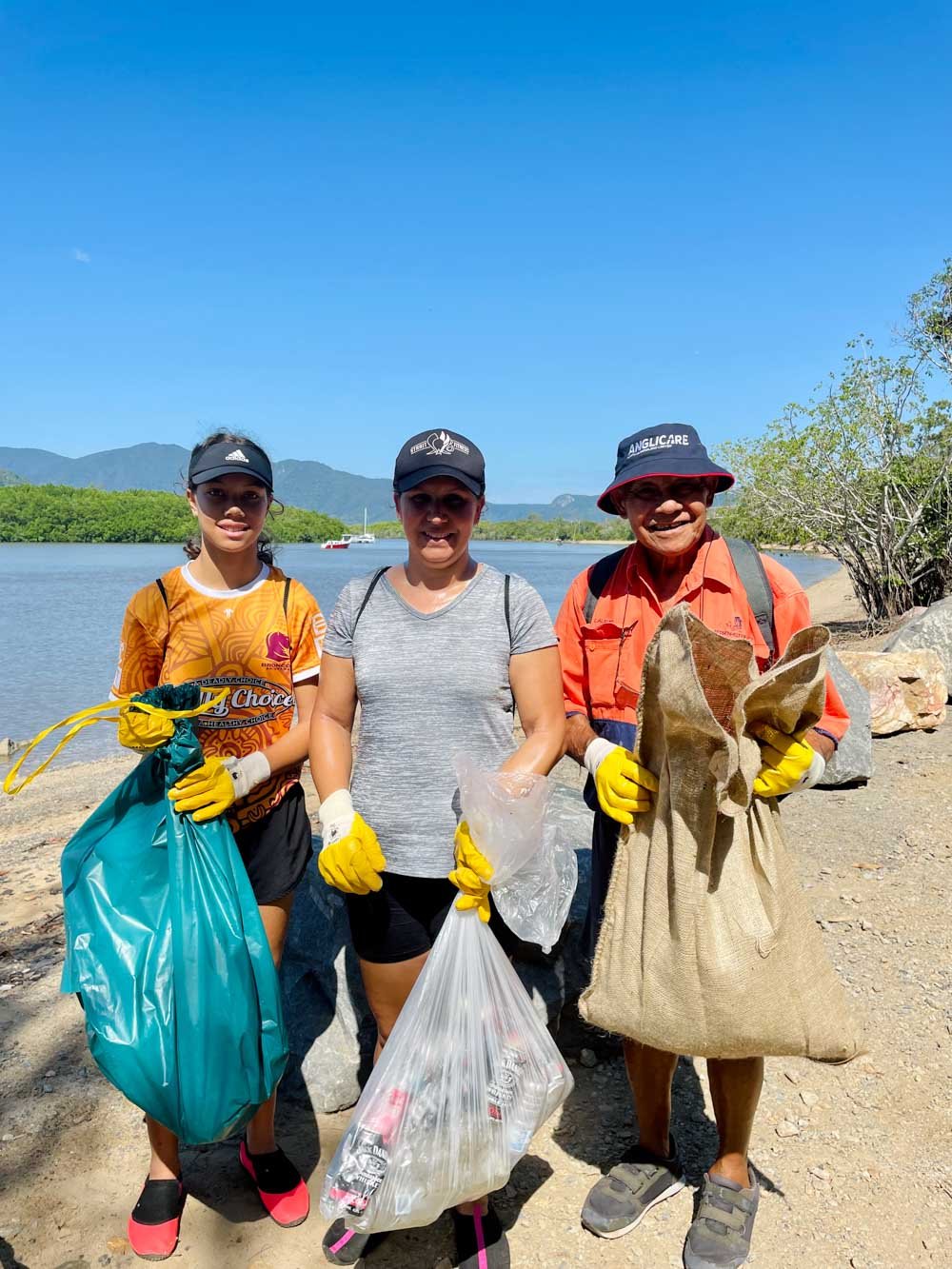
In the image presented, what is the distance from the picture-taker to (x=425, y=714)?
2.08m

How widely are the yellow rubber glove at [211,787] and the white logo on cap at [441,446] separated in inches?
35.9

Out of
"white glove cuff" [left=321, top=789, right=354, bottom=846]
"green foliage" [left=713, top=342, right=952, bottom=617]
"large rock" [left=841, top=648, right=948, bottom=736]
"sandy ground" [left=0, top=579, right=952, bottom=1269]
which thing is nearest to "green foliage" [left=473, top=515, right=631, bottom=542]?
"green foliage" [left=713, top=342, right=952, bottom=617]

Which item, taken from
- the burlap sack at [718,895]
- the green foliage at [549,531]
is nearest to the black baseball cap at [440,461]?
the burlap sack at [718,895]

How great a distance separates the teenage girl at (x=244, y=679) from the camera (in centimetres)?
222

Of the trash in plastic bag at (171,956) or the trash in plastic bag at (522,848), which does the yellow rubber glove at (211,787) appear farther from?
the trash in plastic bag at (522,848)

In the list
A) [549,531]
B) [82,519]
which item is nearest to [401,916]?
[82,519]

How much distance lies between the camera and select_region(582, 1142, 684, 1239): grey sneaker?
2203 millimetres

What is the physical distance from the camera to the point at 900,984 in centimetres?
332

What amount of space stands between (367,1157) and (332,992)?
3.69ft

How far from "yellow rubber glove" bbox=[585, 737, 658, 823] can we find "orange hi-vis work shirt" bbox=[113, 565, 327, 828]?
853 mm

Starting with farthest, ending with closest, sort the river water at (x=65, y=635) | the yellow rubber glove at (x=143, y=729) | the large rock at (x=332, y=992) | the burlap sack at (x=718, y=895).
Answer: the river water at (x=65, y=635) < the large rock at (x=332, y=992) < the yellow rubber glove at (x=143, y=729) < the burlap sack at (x=718, y=895)

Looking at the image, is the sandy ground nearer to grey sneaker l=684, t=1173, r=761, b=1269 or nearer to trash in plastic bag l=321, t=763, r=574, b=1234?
grey sneaker l=684, t=1173, r=761, b=1269

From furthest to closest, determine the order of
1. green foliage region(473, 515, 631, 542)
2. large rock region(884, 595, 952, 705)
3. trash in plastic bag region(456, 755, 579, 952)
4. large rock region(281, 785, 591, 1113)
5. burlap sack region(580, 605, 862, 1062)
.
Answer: green foliage region(473, 515, 631, 542) → large rock region(884, 595, 952, 705) → large rock region(281, 785, 591, 1113) → trash in plastic bag region(456, 755, 579, 952) → burlap sack region(580, 605, 862, 1062)

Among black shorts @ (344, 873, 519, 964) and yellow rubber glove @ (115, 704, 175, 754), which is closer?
yellow rubber glove @ (115, 704, 175, 754)
